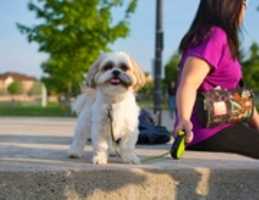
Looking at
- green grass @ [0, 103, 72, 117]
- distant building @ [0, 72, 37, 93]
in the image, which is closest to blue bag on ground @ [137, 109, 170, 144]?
green grass @ [0, 103, 72, 117]

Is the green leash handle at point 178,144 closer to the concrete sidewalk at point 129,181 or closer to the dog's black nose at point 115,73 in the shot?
the concrete sidewalk at point 129,181

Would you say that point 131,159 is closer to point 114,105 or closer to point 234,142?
point 114,105

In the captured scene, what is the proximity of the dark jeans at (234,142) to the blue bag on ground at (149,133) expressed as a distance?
3814mm

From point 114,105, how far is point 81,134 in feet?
2.27

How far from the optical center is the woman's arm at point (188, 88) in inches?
114

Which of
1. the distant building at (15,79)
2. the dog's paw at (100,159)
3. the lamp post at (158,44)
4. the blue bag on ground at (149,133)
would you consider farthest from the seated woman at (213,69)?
the distant building at (15,79)

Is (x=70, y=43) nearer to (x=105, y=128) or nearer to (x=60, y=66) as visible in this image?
(x=60, y=66)

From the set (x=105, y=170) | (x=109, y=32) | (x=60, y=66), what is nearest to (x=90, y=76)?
(x=105, y=170)

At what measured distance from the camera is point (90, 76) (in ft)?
16.1

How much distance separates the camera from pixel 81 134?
5324 mm

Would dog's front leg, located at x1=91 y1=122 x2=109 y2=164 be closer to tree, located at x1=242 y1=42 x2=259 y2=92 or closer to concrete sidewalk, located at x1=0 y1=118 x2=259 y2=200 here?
concrete sidewalk, located at x1=0 y1=118 x2=259 y2=200

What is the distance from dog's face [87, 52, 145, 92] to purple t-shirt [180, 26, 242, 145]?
4.51 ft

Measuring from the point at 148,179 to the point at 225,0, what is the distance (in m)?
1.52

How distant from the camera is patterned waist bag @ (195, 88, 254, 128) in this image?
3295 millimetres
